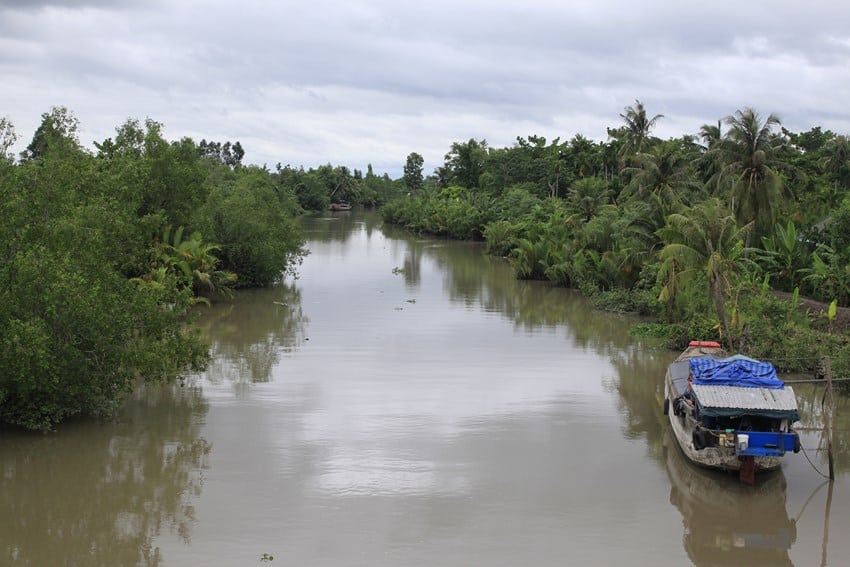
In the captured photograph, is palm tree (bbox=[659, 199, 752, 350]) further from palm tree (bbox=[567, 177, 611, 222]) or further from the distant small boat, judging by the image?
the distant small boat

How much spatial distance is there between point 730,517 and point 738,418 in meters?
1.59

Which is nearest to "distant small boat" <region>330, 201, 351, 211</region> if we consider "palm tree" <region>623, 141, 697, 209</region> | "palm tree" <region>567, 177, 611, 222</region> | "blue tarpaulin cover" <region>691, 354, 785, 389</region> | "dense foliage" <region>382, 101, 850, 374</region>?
"dense foliage" <region>382, 101, 850, 374</region>

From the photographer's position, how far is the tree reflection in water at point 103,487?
10664mm

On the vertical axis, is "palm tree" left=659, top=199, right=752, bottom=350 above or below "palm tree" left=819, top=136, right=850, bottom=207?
below

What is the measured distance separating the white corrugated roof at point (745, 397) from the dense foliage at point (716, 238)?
2.73 meters

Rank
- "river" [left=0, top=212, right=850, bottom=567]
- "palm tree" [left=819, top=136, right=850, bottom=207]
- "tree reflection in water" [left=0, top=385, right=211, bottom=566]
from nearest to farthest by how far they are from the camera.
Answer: "tree reflection in water" [left=0, top=385, right=211, bottom=566] < "river" [left=0, top=212, right=850, bottom=567] < "palm tree" [left=819, top=136, right=850, bottom=207]

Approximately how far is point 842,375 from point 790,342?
1497mm

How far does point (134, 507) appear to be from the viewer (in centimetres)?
1198

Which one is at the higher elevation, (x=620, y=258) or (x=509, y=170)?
(x=509, y=170)

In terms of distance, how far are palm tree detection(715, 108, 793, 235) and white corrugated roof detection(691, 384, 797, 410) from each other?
1835 cm

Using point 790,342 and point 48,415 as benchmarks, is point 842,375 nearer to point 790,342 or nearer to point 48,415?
point 790,342

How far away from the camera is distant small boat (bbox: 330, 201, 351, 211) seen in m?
118

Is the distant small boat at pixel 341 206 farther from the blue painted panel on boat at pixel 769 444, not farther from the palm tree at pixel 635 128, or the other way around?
the blue painted panel on boat at pixel 769 444

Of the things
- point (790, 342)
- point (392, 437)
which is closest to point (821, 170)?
point (790, 342)
